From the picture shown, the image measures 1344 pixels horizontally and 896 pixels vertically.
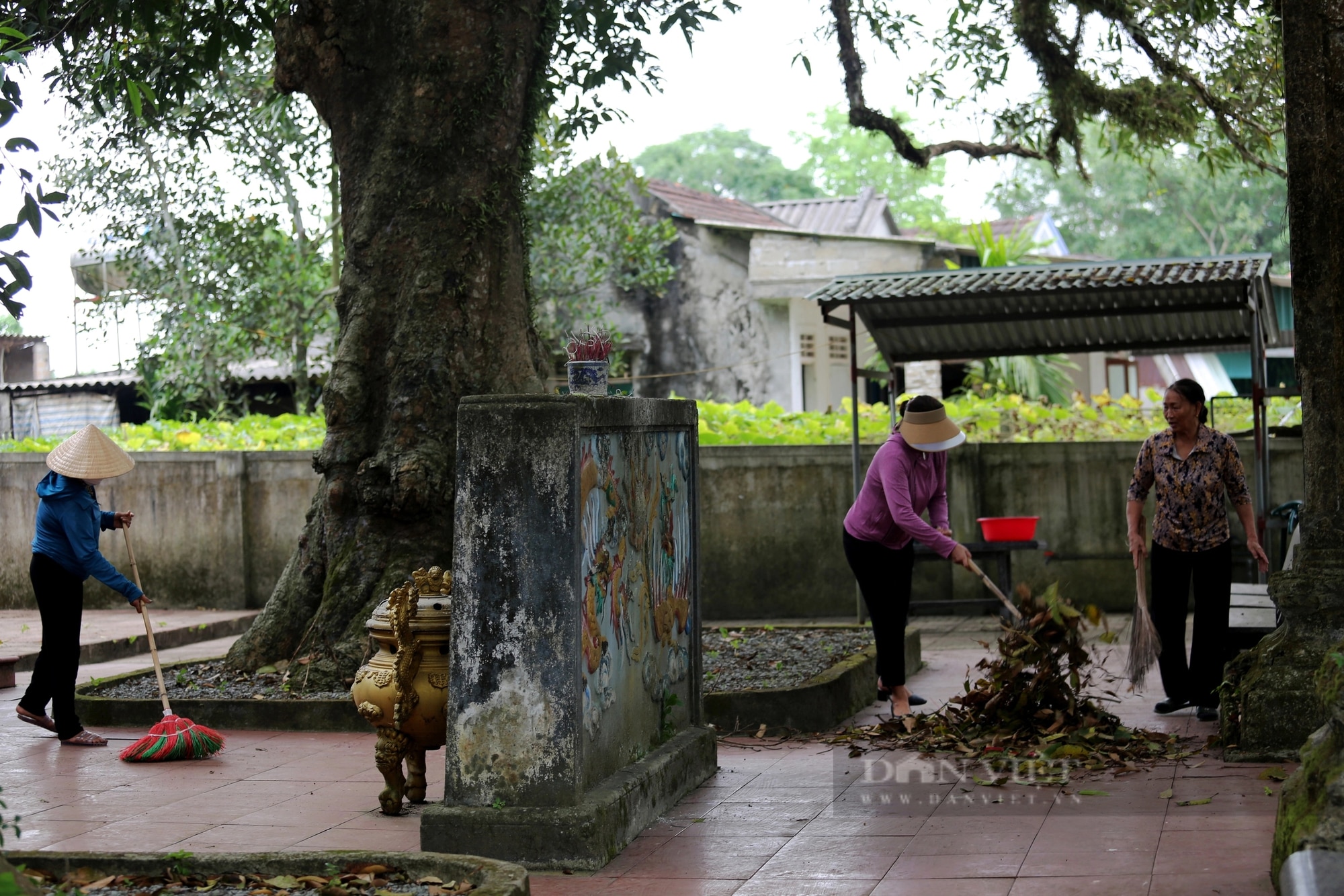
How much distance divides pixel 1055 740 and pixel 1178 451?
1832mm

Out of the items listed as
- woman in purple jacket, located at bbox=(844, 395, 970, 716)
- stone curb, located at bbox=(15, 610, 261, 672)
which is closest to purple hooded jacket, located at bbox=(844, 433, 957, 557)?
woman in purple jacket, located at bbox=(844, 395, 970, 716)

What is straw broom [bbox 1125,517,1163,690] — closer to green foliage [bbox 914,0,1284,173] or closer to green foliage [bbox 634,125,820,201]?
green foliage [bbox 914,0,1284,173]

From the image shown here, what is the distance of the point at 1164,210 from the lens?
44.4 metres

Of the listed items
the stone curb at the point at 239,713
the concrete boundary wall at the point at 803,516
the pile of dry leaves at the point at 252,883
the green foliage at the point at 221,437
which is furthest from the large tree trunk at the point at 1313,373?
the green foliage at the point at 221,437

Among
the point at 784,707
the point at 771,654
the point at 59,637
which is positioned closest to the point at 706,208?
the point at 771,654

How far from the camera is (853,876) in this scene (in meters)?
4.84

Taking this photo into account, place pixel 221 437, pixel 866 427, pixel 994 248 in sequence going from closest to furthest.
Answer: pixel 866 427 < pixel 221 437 < pixel 994 248

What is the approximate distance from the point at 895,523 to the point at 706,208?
18.2m

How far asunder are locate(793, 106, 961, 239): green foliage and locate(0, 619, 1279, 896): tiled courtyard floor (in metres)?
48.8

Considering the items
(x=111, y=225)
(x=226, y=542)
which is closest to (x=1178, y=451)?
(x=226, y=542)

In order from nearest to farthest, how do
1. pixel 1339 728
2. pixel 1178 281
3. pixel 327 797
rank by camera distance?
pixel 1339 728
pixel 327 797
pixel 1178 281

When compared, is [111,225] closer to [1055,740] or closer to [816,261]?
[816,261]

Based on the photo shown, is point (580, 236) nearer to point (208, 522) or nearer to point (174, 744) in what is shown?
point (208, 522)

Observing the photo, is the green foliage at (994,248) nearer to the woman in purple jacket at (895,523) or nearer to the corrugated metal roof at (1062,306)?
the corrugated metal roof at (1062,306)
